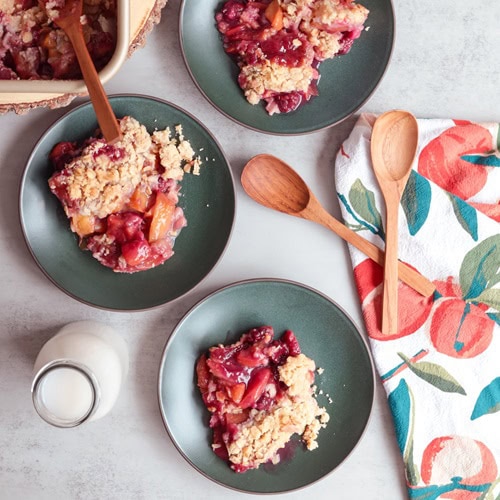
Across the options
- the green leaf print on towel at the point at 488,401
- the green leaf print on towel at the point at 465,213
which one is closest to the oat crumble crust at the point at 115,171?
the green leaf print on towel at the point at 465,213

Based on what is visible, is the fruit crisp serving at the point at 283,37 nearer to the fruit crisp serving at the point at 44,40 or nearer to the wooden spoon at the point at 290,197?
the wooden spoon at the point at 290,197

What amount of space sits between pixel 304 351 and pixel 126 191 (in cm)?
60

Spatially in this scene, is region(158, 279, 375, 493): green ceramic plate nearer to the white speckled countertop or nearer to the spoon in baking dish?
the white speckled countertop

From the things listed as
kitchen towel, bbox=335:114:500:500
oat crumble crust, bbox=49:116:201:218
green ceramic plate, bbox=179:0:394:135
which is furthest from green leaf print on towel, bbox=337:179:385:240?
oat crumble crust, bbox=49:116:201:218

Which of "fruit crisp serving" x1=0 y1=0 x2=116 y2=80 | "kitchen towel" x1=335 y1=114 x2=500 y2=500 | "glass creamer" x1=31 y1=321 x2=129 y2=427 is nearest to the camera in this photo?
"fruit crisp serving" x1=0 y1=0 x2=116 y2=80

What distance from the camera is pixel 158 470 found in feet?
5.61

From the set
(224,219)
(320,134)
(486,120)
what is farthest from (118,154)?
(486,120)

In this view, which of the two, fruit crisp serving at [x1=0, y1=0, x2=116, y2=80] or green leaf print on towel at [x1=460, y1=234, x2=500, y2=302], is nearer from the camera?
fruit crisp serving at [x1=0, y1=0, x2=116, y2=80]

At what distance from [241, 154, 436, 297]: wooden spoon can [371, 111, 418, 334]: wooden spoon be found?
0.14 feet

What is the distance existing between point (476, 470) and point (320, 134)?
0.96 metres

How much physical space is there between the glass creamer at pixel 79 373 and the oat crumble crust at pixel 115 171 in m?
0.31

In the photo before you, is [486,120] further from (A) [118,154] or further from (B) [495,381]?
(A) [118,154]

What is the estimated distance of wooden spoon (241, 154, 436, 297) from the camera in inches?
63.3

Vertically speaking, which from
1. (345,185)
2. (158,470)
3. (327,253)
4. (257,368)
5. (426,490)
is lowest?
(426,490)
